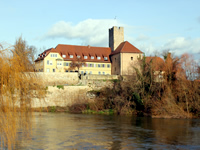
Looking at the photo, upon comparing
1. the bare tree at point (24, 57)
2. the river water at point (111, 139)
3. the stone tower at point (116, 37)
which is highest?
the stone tower at point (116, 37)

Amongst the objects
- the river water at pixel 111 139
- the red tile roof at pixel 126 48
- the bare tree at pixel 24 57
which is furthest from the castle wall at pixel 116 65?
the bare tree at pixel 24 57

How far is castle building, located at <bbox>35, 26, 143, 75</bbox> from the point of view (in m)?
52.6

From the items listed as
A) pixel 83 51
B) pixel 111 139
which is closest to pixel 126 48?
pixel 83 51

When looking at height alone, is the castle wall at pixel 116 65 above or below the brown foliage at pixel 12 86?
above

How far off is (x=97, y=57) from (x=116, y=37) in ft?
21.0

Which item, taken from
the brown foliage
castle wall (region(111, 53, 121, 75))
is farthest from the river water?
castle wall (region(111, 53, 121, 75))

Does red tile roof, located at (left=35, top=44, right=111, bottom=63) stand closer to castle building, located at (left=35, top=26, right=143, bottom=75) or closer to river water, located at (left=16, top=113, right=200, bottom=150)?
castle building, located at (left=35, top=26, right=143, bottom=75)

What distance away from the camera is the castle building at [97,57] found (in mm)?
52562

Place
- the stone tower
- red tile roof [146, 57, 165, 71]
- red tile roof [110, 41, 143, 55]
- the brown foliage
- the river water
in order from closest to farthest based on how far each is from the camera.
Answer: the brown foliage, the river water, red tile roof [146, 57, 165, 71], red tile roof [110, 41, 143, 55], the stone tower

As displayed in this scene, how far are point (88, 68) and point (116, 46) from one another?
8183 millimetres

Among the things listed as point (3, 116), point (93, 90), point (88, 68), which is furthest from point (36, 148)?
point (88, 68)

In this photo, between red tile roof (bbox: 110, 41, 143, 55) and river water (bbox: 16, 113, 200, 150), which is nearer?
river water (bbox: 16, 113, 200, 150)

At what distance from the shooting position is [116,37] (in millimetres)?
59781

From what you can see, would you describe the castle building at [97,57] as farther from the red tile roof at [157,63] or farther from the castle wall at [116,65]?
the red tile roof at [157,63]
